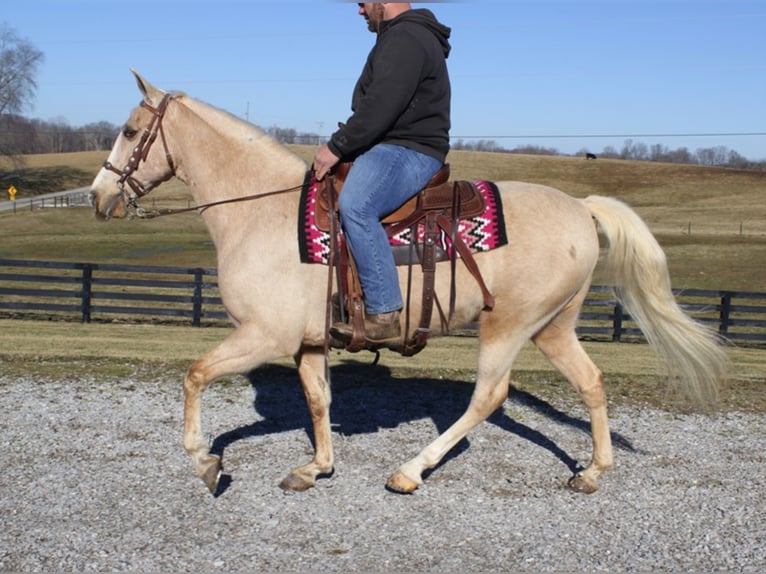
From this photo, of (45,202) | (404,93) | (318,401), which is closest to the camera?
(404,93)

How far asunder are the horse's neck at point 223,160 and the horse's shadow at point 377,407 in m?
2.17

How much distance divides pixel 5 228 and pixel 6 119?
30394 mm

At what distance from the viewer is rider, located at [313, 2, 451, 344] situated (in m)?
5.59

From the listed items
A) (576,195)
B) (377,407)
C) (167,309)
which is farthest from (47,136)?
(377,407)

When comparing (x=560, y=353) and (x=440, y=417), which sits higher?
(x=560, y=353)

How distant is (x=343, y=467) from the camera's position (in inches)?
270

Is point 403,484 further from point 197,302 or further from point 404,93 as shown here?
point 197,302

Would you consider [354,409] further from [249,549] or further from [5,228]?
[5,228]

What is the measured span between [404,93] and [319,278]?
142cm

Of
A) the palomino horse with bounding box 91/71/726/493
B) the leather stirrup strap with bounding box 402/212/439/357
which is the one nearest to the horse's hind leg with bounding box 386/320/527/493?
the palomino horse with bounding box 91/71/726/493

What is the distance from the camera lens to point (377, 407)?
8.84 metres

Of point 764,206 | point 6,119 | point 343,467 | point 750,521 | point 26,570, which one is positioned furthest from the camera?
point 6,119

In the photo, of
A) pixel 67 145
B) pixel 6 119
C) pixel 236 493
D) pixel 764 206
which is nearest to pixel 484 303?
pixel 236 493

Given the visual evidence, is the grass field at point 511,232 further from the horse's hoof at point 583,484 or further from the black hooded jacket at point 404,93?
the black hooded jacket at point 404,93
